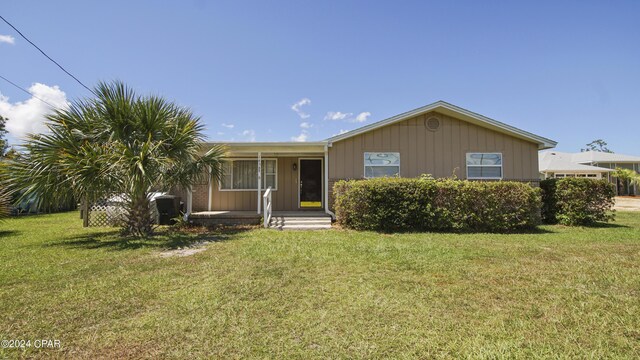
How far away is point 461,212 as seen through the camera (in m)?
8.92

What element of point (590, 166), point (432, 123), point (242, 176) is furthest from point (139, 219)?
point (590, 166)

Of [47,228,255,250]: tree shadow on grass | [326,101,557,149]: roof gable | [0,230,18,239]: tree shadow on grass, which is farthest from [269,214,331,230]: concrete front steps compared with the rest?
[0,230,18,239]: tree shadow on grass

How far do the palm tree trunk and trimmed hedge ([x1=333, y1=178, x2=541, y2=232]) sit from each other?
6090 millimetres

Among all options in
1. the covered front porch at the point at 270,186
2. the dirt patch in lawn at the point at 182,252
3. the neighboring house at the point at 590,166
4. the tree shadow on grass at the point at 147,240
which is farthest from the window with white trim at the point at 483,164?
the neighboring house at the point at 590,166

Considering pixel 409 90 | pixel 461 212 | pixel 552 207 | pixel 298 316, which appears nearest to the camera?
pixel 298 316

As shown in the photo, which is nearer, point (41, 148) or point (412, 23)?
point (41, 148)

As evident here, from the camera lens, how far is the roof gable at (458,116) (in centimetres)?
1098

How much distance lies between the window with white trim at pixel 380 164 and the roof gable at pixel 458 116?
102 cm

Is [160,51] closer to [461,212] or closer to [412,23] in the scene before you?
[412,23]

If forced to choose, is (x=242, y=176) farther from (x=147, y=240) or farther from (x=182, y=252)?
(x=182, y=252)

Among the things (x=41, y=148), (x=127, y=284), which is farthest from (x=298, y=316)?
(x=41, y=148)

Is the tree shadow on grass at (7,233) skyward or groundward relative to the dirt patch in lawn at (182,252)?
skyward

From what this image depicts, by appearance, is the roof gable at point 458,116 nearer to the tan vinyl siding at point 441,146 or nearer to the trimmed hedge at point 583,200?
the tan vinyl siding at point 441,146

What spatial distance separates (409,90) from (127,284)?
51.4 ft
